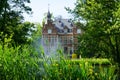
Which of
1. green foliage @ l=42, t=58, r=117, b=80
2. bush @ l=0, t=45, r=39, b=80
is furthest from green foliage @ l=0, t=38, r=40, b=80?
green foliage @ l=42, t=58, r=117, b=80

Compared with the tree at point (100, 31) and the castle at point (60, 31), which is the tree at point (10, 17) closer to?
the tree at point (100, 31)

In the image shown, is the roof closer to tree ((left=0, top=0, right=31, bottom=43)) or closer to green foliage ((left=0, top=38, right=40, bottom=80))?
tree ((left=0, top=0, right=31, bottom=43))

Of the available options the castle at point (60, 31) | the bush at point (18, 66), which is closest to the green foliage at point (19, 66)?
the bush at point (18, 66)

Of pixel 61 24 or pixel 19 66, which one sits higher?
pixel 19 66

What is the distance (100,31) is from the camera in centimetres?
2708

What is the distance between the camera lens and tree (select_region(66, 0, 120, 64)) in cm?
2664

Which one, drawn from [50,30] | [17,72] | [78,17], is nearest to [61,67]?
[17,72]

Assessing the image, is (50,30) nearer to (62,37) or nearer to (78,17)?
(62,37)

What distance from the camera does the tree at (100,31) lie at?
87.4ft

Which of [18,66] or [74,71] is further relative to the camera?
[18,66]

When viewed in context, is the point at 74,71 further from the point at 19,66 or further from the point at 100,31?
the point at 100,31

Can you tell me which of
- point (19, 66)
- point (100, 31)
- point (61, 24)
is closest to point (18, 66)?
point (19, 66)

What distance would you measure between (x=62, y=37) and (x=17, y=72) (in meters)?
73.3

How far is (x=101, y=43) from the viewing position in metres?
27.5
